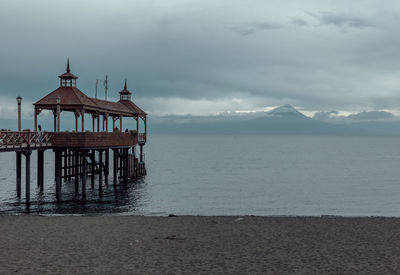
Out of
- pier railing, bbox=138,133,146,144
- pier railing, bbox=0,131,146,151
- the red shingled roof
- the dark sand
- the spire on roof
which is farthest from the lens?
the spire on roof

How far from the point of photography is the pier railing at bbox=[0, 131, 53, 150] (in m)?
27.4

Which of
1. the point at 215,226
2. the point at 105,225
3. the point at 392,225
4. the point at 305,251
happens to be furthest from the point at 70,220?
the point at 392,225

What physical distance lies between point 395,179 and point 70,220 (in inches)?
1934

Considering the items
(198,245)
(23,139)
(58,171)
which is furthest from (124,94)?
(198,245)

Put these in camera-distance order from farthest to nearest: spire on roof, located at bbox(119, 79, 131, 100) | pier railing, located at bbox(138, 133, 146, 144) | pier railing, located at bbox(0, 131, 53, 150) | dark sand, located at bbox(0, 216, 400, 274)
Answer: spire on roof, located at bbox(119, 79, 131, 100) → pier railing, located at bbox(138, 133, 146, 144) → pier railing, located at bbox(0, 131, 53, 150) → dark sand, located at bbox(0, 216, 400, 274)

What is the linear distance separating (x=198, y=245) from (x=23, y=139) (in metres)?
A: 19.1

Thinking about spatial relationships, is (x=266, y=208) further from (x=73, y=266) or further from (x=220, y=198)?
(x=73, y=266)

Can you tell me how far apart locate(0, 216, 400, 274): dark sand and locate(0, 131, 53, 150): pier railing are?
7758mm

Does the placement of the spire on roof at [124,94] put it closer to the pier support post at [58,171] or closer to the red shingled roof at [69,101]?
the red shingled roof at [69,101]

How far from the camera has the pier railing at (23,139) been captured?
27444mm

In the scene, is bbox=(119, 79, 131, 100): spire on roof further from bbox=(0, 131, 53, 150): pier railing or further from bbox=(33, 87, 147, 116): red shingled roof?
bbox=(0, 131, 53, 150): pier railing

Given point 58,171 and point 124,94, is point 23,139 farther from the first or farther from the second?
point 124,94

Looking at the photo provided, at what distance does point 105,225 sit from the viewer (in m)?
19.1

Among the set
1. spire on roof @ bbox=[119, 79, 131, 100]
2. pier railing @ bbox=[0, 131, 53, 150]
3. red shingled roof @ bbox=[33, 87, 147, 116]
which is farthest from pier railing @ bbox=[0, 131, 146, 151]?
spire on roof @ bbox=[119, 79, 131, 100]
